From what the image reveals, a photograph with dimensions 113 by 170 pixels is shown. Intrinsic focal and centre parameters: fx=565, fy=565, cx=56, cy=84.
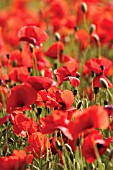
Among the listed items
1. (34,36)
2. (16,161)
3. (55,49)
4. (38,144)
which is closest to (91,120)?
(16,161)

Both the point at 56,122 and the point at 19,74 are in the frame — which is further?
the point at 19,74

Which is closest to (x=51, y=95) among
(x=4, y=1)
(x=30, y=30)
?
(x=30, y=30)

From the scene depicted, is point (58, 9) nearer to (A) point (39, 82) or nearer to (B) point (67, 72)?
(B) point (67, 72)

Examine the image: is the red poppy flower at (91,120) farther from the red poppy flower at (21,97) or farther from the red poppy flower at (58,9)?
the red poppy flower at (58,9)

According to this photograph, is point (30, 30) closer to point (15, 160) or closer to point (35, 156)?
point (35, 156)

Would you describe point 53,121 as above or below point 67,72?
below
